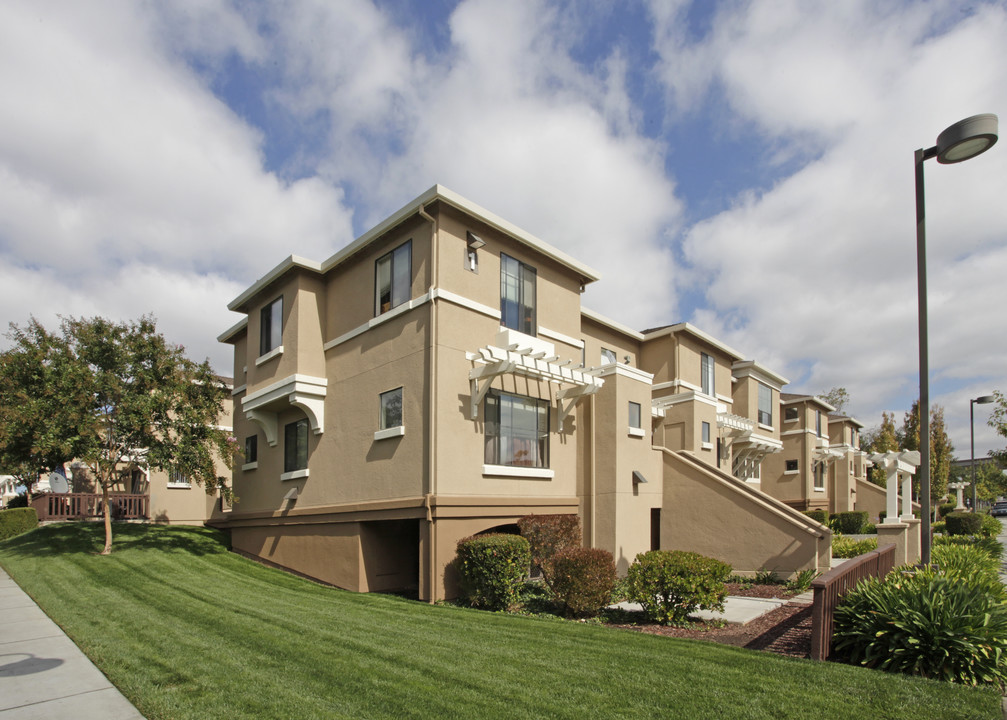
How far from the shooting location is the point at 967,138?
8.80 meters

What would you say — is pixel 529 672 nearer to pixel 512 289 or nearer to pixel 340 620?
pixel 340 620

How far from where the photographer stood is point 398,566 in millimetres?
14961

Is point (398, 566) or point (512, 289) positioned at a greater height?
point (512, 289)

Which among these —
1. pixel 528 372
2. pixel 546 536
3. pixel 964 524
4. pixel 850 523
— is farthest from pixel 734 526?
pixel 964 524

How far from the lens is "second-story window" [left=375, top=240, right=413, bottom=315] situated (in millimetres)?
14453

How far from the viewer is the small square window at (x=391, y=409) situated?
14141 millimetres

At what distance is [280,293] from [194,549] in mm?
7939

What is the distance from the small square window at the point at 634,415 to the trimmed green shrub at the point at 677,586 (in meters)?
6.18

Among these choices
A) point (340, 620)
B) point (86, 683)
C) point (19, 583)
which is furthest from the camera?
point (19, 583)

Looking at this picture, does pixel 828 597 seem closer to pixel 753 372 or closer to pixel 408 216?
pixel 408 216

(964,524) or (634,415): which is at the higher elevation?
(634,415)

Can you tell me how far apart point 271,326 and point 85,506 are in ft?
45.6

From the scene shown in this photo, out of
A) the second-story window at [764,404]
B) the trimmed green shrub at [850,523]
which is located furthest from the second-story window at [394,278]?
the trimmed green shrub at [850,523]

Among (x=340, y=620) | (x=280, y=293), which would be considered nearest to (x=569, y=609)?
(x=340, y=620)
